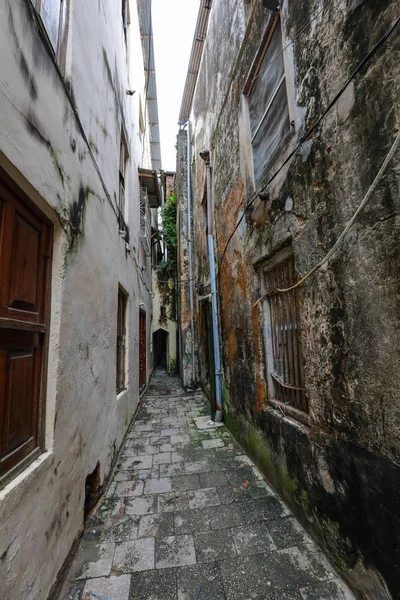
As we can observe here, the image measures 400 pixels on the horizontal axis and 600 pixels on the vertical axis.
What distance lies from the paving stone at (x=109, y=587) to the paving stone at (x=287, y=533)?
123 cm

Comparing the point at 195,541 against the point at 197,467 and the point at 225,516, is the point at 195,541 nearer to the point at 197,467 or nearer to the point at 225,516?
the point at 225,516

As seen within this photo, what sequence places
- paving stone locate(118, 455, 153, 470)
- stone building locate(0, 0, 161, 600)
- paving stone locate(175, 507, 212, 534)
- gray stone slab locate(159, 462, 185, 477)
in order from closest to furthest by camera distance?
stone building locate(0, 0, 161, 600) < paving stone locate(175, 507, 212, 534) < gray stone slab locate(159, 462, 185, 477) < paving stone locate(118, 455, 153, 470)

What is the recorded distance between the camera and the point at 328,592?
190 cm

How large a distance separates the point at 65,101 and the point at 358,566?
3.97 m

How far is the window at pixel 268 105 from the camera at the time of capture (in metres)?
3.17

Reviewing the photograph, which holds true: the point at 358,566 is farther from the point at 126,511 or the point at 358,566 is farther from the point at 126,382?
A: the point at 126,382

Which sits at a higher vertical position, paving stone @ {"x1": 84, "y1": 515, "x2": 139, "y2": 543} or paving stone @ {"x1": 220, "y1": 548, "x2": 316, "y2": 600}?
paving stone @ {"x1": 84, "y1": 515, "x2": 139, "y2": 543}

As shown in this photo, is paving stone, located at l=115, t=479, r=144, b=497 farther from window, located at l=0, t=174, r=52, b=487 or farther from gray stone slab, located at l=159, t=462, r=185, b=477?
window, located at l=0, t=174, r=52, b=487

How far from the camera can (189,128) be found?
9.70 metres

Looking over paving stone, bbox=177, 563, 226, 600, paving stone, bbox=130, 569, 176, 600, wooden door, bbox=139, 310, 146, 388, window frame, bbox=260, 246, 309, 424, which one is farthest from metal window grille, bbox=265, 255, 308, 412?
wooden door, bbox=139, 310, 146, 388

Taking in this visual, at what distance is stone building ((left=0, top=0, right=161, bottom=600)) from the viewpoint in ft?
4.89

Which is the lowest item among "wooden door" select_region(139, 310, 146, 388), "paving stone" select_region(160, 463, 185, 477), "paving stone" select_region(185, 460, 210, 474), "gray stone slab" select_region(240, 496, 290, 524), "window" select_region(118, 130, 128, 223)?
"gray stone slab" select_region(240, 496, 290, 524)

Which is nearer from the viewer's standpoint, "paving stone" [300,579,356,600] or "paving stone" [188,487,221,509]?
"paving stone" [300,579,356,600]

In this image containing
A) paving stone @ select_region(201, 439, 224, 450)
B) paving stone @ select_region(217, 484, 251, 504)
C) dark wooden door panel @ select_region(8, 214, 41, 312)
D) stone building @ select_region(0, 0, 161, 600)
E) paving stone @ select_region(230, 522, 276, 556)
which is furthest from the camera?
paving stone @ select_region(201, 439, 224, 450)
